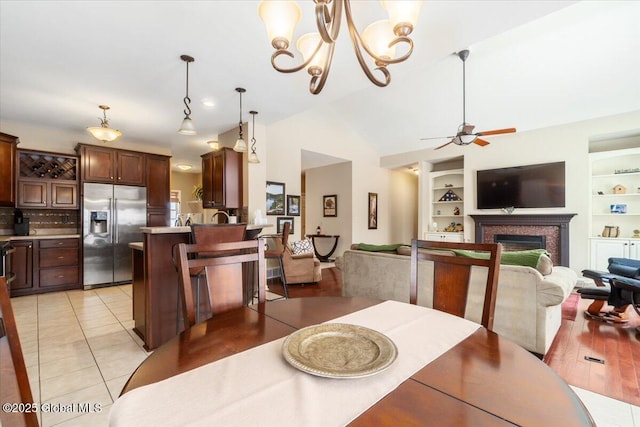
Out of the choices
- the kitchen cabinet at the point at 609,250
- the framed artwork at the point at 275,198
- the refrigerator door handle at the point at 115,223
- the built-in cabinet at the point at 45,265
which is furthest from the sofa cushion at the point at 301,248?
the kitchen cabinet at the point at 609,250

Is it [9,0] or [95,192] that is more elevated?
[9,0]

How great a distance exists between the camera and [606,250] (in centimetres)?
466

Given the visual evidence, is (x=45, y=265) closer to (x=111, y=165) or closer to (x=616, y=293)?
(x=111, y=165)

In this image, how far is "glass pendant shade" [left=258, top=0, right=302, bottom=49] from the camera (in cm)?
131

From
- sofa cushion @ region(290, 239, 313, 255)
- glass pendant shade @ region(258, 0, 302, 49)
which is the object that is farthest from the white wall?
glass pendant shade @ region(258, 0, 302, 49)

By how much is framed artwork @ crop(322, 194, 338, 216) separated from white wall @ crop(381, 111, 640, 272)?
10.2 ft

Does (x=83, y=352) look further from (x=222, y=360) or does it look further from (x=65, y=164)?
(x=65, y=164)

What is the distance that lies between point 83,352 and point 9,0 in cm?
263

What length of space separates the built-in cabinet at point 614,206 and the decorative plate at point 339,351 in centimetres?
576

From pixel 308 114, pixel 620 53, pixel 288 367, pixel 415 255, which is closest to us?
pixel 288 367

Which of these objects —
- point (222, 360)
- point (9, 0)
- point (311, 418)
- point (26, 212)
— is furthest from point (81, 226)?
point (311, 418)

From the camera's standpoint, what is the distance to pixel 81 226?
15.2ft

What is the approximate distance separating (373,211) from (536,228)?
339 cm

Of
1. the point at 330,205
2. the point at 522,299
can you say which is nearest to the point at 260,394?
the point at 522,299
